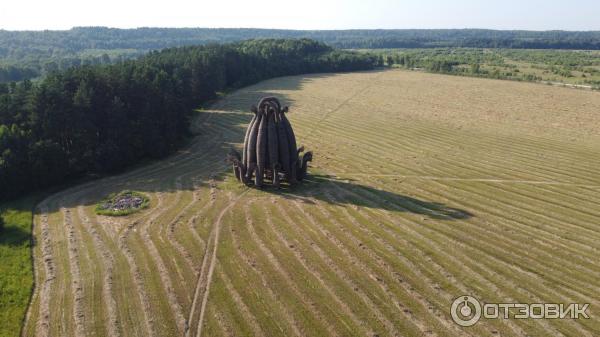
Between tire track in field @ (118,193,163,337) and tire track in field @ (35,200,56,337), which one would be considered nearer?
tire track in field @ (35,200,56,337)

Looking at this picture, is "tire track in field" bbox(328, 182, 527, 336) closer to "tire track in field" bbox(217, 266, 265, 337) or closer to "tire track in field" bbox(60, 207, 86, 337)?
"tire track in field" bbox(217, 266, 265, 337)

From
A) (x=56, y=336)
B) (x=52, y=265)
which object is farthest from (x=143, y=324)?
(x=52, y=265)

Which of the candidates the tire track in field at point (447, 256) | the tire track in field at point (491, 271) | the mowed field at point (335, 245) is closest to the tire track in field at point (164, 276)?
the mowed field at point (335, 245)

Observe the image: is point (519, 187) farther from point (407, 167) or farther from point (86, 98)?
point (86, 98)

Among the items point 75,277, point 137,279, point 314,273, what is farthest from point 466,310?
point 75,277

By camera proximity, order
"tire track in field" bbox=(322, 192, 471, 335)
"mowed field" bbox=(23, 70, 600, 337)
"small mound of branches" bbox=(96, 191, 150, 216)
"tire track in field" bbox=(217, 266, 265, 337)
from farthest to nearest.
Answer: "small mound of branches" bbox=(96, 191, 150, 216) → "mowed field" bbox=(23, 70, 600, 337) → "tire track in field" bbox=(322, 192, 471, 335) → "tire track in field" bbox=(217, 266, 265, 337)

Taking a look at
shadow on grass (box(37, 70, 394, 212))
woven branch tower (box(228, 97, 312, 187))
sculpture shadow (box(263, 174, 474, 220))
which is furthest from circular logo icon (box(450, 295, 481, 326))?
shadow on grass (box(37, 70, 394, 212))

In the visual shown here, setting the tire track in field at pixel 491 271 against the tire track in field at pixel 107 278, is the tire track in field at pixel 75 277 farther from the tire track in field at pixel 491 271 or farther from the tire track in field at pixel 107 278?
the tire track in field at pixel 491 271

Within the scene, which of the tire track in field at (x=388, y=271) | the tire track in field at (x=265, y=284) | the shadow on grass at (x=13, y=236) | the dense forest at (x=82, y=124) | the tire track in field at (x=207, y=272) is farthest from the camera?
the dense forest at (x=82, y=124)
